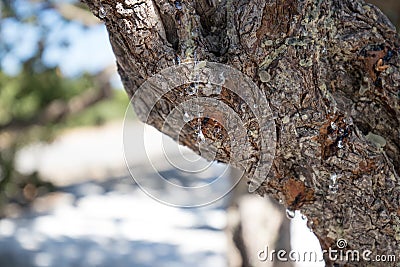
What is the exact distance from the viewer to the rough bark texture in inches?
27.7

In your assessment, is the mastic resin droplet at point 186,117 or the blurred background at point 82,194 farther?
the blurred background at point 82,194

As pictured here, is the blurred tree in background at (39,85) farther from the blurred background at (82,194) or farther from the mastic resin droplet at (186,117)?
the mastic resin droplet at (186,117)

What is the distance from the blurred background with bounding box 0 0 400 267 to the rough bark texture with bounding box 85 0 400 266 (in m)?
0.56

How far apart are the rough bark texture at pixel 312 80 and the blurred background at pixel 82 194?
1.83ft

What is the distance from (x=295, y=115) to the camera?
0.72 metres

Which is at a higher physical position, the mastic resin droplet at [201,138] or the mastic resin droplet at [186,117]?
the mastic resin droplet at [186,117]

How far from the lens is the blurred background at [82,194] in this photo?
1.96m

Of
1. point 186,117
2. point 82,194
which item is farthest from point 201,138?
point 82,194

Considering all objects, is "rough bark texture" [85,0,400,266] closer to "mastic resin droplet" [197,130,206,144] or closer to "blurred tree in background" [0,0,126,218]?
"mastic resin droplet" [197,130,206,144]

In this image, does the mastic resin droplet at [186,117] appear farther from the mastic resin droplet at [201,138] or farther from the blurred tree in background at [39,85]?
the blurred tree in background at [39,85]

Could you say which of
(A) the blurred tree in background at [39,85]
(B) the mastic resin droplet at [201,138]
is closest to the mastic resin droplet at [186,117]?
(B) the mastic resin droplet at [201,138]

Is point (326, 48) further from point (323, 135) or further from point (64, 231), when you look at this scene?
point (64, 231)

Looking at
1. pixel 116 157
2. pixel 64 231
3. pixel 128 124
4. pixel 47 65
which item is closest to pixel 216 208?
pixel 64 231

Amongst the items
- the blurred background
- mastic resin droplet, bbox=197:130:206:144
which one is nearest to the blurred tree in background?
the blurred background
